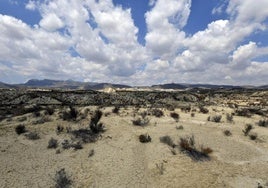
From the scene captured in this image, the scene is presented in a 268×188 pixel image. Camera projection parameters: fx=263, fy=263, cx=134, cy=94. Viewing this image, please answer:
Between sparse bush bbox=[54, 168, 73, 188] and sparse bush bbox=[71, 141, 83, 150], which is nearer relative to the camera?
sparse bush bbox=[54, 168, 73, 188]

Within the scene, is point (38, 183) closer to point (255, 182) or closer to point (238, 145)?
point (255, 182)

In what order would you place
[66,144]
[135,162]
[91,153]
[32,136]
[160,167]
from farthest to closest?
[32,136]
[66,144]
[91,153]
[135,162]
[160,167]

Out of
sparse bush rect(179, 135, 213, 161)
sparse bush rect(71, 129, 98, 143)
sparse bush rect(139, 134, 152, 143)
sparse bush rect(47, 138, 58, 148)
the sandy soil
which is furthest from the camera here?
sparse bush rect(71, 129, 98, 143)

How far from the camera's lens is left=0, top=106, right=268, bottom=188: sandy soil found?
417 inches

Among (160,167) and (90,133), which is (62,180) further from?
(90,133)

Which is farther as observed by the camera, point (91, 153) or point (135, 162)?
point (91, 153)

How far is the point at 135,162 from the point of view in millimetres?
12445

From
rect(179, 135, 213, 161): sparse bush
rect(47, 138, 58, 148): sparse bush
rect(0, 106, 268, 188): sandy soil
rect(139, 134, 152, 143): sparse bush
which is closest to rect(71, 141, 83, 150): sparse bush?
rect(0, 106, 268, 188): sandy soil

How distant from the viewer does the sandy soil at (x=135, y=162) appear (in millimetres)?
10602

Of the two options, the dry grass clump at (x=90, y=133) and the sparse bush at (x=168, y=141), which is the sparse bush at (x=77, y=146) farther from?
Answer: the sparse bush at (x=168, y=141)

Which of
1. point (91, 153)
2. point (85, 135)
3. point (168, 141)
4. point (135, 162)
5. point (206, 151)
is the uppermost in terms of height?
point (168, 141)

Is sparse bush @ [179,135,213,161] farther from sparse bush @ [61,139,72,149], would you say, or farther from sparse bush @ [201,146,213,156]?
sparse bush @ [61,139,72,149]

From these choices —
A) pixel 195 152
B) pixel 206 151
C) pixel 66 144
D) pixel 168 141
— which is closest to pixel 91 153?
pixel 66 144

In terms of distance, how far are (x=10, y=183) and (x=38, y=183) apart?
3.56ft
